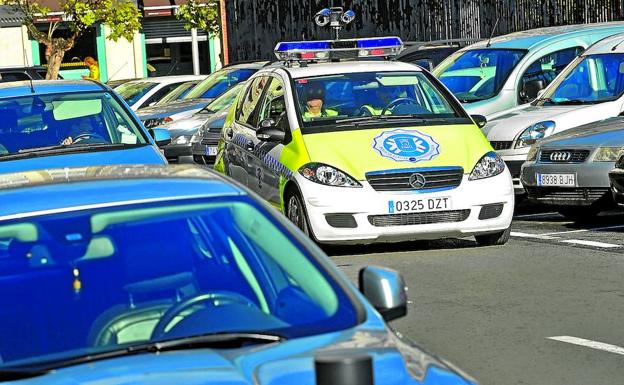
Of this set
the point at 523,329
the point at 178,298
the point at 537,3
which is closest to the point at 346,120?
the point at 523,329

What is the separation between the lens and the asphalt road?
24.4 ft

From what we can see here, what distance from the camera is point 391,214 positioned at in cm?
1127

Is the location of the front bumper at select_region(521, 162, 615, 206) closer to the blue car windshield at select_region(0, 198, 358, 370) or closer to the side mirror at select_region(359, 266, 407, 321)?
the blue car windshield at select_region(0, 198, 358, 370)

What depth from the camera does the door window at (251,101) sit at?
44.5ft

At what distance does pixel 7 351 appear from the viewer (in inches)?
173

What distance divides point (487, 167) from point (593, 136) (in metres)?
2.02

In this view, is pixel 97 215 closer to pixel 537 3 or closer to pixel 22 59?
pixel 537 3

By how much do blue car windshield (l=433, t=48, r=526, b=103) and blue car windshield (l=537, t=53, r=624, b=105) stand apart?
1309 millimetres

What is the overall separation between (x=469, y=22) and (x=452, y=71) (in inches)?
482

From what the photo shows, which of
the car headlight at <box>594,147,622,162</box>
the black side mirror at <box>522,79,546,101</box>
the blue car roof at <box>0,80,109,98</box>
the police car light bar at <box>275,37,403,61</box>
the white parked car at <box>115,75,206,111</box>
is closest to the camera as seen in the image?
the blue car roof at <box>0,80,109,98</box>

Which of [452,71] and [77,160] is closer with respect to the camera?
[77,160]

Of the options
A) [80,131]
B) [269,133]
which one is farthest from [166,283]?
[269,133]

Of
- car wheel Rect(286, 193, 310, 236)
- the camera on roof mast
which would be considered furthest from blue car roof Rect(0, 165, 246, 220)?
the camera on roof mast

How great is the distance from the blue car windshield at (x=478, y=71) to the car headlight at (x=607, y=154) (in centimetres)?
413
